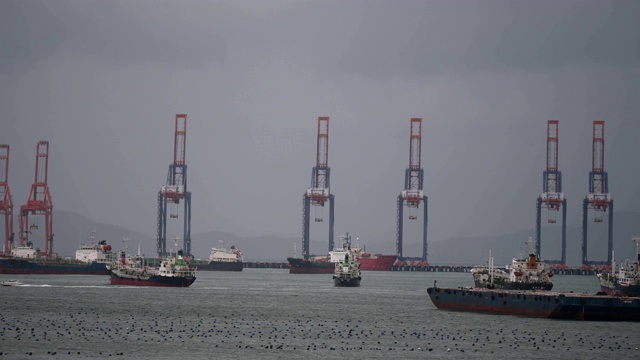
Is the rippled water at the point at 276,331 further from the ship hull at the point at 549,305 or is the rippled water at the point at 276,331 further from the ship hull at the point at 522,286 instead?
the ship hull at the point at 522,286

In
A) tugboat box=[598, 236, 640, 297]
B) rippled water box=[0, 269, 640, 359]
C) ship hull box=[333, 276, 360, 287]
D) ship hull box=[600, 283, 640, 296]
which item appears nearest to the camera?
rippled water box=[0, 269, 640, 359]

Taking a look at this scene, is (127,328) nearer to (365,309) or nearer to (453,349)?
(453,349)

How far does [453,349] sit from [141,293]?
68.5 metres

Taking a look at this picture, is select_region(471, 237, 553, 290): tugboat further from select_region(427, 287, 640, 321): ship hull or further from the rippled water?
select_region(427, 287, 640, 321): ship hull

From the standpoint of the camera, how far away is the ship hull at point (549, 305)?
104875 millimetres

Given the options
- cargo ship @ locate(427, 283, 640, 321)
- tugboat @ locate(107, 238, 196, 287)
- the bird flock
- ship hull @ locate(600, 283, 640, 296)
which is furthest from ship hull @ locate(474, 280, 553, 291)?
tugboat @ locate(107, 238, 196, 287)

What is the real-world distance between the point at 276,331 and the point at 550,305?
26.0 metres

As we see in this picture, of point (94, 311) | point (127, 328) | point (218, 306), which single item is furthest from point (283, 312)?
point (127, 328)

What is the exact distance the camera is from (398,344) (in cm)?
8844

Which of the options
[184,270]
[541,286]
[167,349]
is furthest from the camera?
[184,270]

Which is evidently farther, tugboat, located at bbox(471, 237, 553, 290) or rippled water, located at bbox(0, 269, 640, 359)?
tugboat, located at bbox(471, 237, 553, 290)

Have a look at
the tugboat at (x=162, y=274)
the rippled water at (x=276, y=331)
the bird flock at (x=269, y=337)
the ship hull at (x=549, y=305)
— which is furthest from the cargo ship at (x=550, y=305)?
the tugboat at (x=162, y=274)

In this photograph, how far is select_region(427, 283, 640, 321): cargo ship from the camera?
10488 centimetres

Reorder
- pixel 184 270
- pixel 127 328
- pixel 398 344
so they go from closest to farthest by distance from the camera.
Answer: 1. pixel 398 344
2. pixel 127 328
3. pixel 184 270
